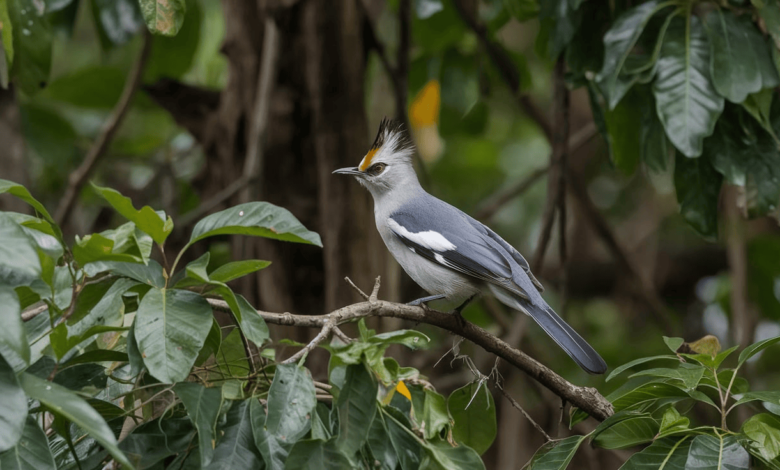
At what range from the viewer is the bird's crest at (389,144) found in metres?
3.93

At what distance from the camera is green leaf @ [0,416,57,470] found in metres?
1.51

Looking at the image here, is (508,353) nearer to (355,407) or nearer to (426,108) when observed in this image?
(355,407)

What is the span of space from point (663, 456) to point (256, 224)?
116cm

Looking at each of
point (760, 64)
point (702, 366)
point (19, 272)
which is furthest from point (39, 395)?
point (760, 64)

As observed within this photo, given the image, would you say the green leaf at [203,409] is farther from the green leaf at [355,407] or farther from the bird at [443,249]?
the bird at [443,249]

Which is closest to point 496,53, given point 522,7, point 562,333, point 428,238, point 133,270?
point 522,7

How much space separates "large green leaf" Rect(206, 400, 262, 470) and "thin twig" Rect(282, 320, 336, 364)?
0.14 meters

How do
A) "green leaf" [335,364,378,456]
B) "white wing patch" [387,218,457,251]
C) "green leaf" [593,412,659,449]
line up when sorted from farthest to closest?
"white wing patch" [387,218,457,251] → "green leaf" [593,412,659,449] → "green leaf" [335,364,378,456]

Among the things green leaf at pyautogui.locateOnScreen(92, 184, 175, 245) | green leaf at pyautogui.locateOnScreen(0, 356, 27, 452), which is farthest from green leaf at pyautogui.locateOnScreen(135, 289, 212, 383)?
green leaf at pyautogui.locateOnScreen(0, 356, 27, 452)

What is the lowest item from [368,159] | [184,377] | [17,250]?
[368,159]

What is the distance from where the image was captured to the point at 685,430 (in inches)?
75.1

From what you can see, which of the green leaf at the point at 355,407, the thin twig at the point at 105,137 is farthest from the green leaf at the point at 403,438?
the thin twig at the point at 105,137

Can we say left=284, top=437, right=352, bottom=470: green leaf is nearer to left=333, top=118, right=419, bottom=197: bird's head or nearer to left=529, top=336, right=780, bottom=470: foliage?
left=529, top=336, right=780, bottom=470: foliage

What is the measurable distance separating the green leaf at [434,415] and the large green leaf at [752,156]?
5.71 ft
